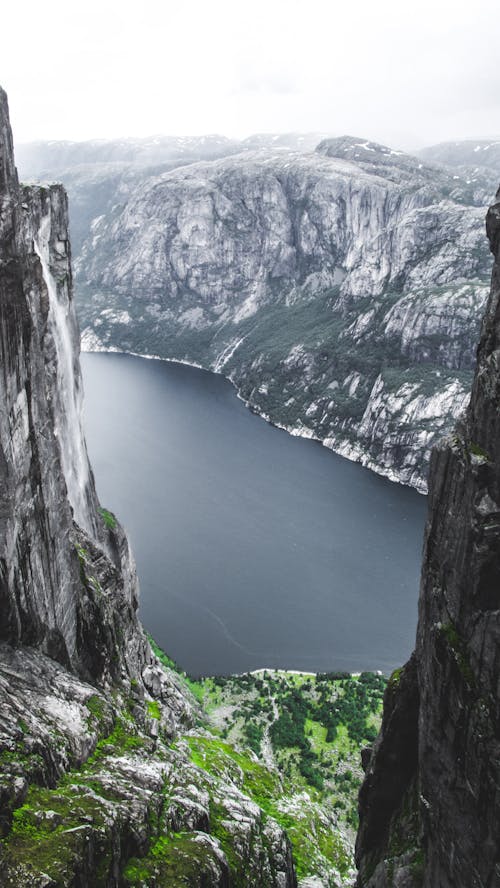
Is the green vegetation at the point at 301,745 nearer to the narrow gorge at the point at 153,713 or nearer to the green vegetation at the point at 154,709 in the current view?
the narrow gorge at the point at 153,713

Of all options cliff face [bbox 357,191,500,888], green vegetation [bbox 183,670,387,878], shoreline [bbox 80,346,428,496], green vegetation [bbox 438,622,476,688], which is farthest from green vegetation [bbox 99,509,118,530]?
shoreline [bbox 80,346,428,496]

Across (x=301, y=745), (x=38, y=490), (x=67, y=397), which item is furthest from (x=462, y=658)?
(x=301, y=745)

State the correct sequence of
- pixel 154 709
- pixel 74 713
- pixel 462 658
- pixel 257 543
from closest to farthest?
pixel 462 658
pixel 74 713
pixel 154 709
pixel 257 543

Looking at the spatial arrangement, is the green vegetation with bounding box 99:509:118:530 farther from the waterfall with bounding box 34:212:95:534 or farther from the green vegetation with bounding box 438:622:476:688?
the green vegetation with bounding box 438:622:476:688

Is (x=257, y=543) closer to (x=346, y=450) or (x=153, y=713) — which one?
(x=346, y=450)

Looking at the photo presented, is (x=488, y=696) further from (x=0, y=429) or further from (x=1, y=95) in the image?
(x=1, y=95)
